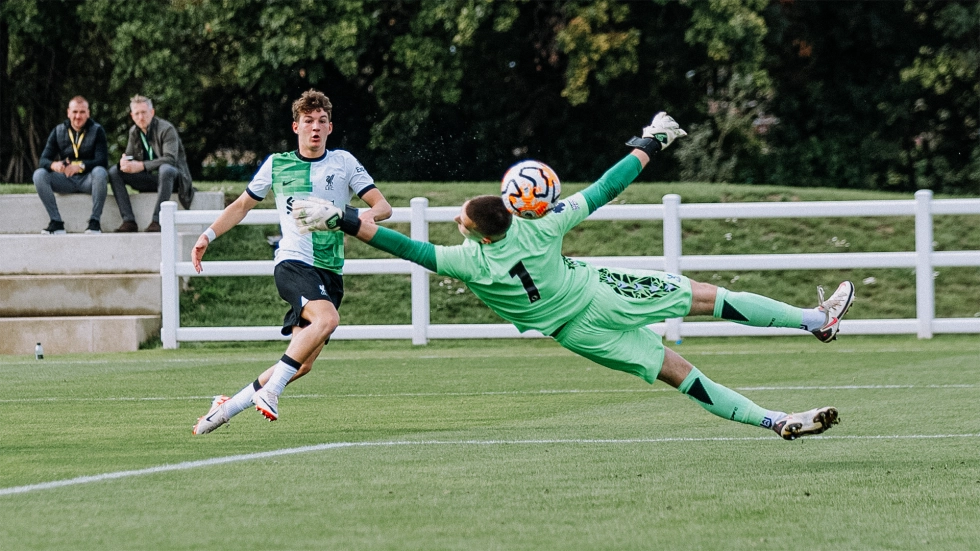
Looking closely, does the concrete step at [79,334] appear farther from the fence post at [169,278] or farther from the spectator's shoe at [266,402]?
the spectator's shoe at [266,402]

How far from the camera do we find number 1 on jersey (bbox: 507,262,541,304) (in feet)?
23.6

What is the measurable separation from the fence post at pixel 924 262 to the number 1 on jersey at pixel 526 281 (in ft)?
32.0

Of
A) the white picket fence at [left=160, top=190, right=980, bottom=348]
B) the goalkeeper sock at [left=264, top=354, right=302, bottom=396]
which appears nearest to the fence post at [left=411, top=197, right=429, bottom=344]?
the white picket fence at [left=160, top=190, right=980, bottom=348]

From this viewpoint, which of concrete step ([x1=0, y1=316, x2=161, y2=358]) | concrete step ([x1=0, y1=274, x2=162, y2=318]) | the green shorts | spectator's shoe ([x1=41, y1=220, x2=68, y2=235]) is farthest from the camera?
spectator's shoe ([x1=41, y1=220, x2=68, y2=235])

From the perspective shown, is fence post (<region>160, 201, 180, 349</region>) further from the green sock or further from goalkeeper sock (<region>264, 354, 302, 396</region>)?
the green sock

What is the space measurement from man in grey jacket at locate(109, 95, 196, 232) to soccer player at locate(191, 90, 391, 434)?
8.56 meters

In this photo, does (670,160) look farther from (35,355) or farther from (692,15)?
(35,355)

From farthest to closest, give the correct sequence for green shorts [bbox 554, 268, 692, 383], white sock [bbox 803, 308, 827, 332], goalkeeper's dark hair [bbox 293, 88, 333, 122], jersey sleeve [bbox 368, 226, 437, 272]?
goalkeeper's dark hair [bbox 293, 88, 333, 122] < white sock [bbox 803, 308, 827, 332] < green shorts [bbox 554, 268, 692, 383] < jersey sleeve [bbox 368, 226, 437, 272]

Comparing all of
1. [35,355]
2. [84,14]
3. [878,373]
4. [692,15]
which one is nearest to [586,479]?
[878,373]

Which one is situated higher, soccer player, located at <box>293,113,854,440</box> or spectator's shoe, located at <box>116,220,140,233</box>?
spectator's shoe, located at <box>116,220,140,233</box>

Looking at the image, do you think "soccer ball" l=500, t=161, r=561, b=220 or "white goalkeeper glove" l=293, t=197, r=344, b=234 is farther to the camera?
"soccer ball" l=500, t=161, r=561, b=220

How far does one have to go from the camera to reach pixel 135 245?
17.8 meters

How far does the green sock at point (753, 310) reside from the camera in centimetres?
757

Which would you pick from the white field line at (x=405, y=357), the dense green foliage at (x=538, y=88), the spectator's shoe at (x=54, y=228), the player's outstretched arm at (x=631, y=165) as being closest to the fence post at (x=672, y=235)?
the white field line at (x=405, y=357)
